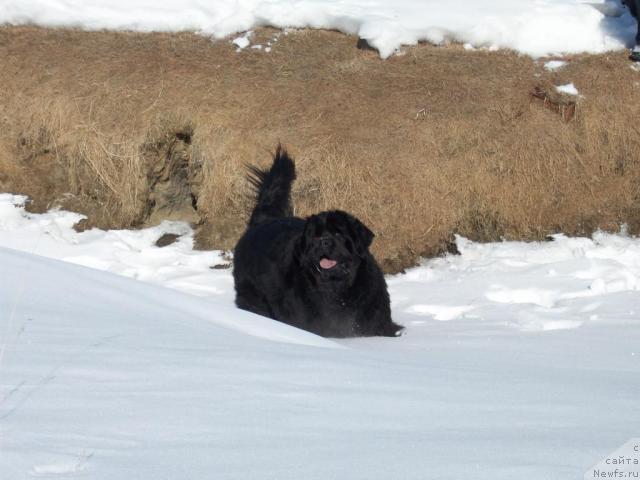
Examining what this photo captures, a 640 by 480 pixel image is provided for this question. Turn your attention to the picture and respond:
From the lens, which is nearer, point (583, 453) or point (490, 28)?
point (583, 453)

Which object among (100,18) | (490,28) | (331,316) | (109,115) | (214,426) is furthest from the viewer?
(100,18)

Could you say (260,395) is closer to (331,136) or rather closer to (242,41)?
(331,136)

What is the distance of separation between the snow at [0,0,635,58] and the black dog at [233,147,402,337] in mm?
5878

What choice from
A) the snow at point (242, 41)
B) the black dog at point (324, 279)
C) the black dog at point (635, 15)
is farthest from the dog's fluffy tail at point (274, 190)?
the black dog at point (635, 15)

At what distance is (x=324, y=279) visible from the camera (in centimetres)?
678

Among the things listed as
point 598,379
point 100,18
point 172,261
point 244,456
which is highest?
point 100,18

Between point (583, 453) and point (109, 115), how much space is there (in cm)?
1013

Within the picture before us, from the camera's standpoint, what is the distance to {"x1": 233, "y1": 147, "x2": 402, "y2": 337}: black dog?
667cm

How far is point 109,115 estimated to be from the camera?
1172cm

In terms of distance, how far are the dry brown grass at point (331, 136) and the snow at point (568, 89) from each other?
0.10 metres

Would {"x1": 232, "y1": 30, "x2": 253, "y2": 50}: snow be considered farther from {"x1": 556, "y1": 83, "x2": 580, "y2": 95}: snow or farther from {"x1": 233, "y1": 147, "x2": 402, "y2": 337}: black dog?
{"x1": 233, "y1": 147, "x2": 402, "y2": 337}: black dog

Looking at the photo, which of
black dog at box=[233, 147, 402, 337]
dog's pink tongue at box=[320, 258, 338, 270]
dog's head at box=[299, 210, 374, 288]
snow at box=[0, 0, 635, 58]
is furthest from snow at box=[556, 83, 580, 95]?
dog's pink tongue at box=[320, 258, 338, 270]

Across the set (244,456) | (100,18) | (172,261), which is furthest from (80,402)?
(100,18)

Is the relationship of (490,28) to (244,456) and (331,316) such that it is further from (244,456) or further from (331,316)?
(244,456)
